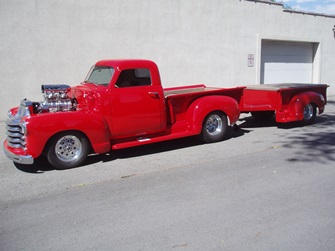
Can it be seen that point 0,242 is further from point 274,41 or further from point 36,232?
point 274,41

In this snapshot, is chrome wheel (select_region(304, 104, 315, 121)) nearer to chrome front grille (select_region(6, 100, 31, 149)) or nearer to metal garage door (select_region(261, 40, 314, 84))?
metal garage door (select_region(261, 40, 314, 84))

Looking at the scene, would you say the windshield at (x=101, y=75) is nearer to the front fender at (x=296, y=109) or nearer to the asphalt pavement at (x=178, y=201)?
the asphalt pavement at (x=178, y=201)

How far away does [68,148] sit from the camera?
248 inches

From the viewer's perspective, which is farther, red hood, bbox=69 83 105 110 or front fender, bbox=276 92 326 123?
front fender, bbox=276 92 326 123

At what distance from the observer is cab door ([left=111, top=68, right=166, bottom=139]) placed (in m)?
6.64

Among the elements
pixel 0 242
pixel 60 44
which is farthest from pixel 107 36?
pixel 0 242

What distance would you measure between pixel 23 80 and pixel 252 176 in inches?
300

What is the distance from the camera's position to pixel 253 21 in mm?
15031

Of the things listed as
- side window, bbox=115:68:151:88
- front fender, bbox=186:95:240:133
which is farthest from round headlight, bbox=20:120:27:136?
front fender, bbox=186:95:240:133

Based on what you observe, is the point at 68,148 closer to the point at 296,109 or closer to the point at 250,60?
the point at 296,109

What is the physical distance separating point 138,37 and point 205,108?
530cm

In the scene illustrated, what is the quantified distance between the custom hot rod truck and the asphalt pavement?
1.26ft

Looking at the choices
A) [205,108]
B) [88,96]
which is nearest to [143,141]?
[88,96]

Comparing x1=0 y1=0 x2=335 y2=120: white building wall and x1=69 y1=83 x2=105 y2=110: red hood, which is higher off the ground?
x1=0 y1=0 x2=335 y2=120: white building wall
